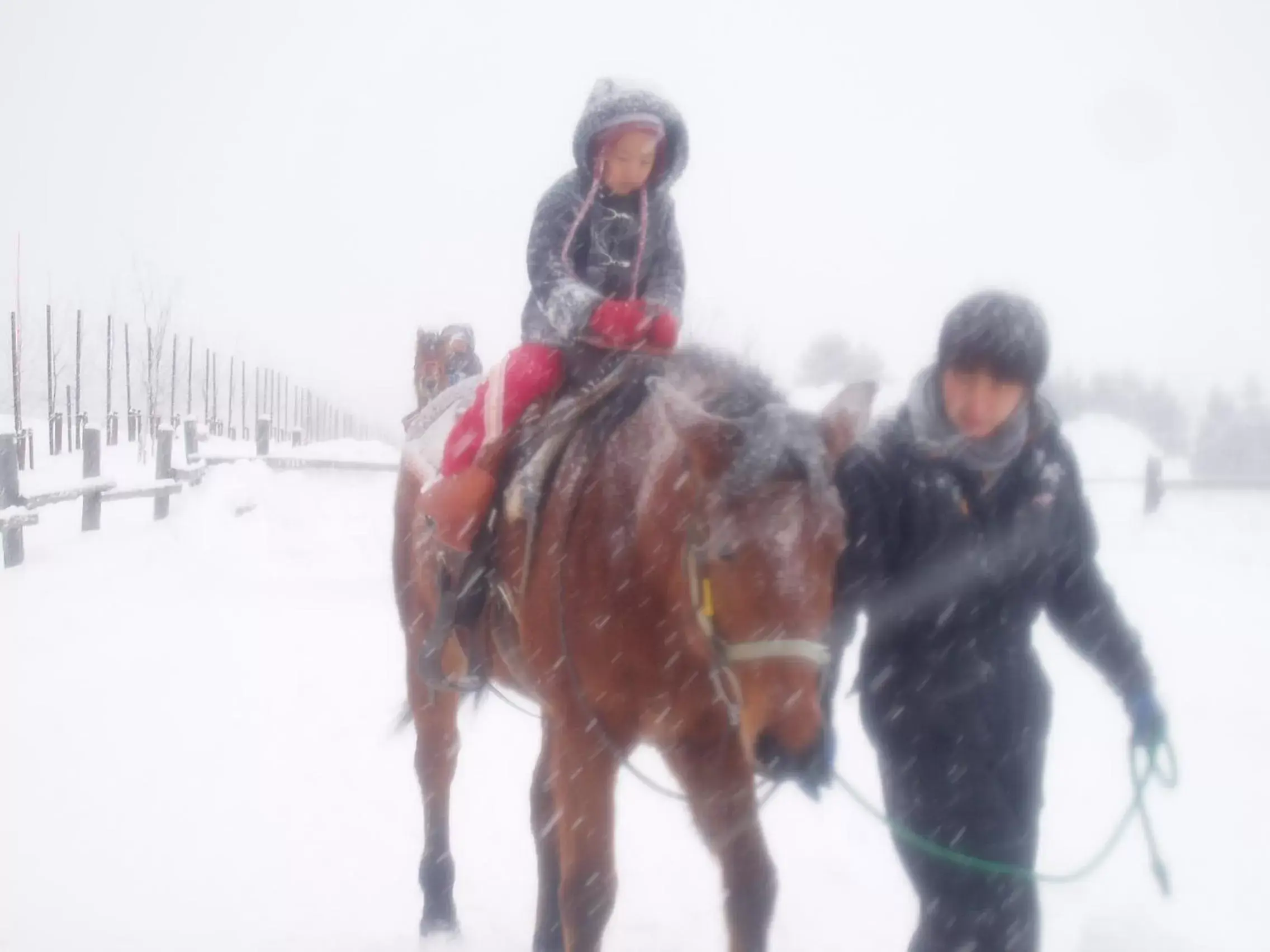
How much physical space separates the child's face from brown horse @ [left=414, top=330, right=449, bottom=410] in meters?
4.11

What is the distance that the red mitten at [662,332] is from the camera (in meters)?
2.79

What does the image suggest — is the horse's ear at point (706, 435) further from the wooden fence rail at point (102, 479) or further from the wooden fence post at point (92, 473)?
the wooden fence post at point (92, 473)

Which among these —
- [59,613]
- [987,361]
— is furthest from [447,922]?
[59,613]

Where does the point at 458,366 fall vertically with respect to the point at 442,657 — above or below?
above

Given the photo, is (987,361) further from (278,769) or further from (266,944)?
(278,769)

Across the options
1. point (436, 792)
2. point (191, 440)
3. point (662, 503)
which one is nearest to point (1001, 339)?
point (662, 503)

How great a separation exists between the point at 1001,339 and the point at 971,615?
0.75 m

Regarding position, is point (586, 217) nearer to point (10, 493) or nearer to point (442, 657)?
point (442, 657)

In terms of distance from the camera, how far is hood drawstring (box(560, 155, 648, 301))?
117 inches

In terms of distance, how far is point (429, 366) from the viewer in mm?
6984

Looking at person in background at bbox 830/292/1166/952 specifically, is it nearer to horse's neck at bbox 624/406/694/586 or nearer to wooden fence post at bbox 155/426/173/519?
horse's neck at bbox 624/406/694/586

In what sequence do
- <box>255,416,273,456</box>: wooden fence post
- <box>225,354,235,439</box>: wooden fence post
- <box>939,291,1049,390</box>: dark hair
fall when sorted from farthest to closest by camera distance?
<box>225,354,235,439</box>: wooden fence post → <box>255,416,273,456</box>: wooden fence post → <box>939,291,1049,390</box>: dark hair

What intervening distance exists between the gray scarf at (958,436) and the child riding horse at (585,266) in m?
0.83

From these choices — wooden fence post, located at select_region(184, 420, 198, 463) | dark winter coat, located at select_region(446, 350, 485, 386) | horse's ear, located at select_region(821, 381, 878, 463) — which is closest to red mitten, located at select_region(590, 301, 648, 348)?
horse's ear, located at select_region(821, 381, 878, 463)
